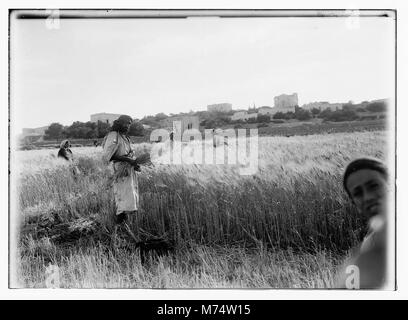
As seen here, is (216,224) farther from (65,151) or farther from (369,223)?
(65,151)

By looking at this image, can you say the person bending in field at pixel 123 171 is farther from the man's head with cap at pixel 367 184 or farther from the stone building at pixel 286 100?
the man's head with cap at pixel 367 184

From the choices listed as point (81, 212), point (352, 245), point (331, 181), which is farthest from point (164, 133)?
point (352, 245)

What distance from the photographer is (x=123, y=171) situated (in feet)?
15.8

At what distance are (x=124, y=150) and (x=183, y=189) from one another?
1.98 feet

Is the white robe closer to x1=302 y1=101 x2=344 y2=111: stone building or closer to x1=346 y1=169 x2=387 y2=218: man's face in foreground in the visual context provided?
x1=302 y1=101 x2=344 y2=111: stone building

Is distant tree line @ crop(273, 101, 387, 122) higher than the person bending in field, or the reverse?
distant tree line @ crop(273, 101, 387, 122)

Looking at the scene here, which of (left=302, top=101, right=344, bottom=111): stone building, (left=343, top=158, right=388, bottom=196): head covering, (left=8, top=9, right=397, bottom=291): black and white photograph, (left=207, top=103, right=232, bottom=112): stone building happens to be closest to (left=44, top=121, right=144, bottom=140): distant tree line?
(left=8, top=9, right=397, bottom=291): black and white photograph

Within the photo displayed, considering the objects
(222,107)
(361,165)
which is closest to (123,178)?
(222,107)

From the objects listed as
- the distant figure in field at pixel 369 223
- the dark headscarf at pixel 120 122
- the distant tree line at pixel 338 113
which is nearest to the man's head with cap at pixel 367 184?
the distant figure in field at pixel 369 223

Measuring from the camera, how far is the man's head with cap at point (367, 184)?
461cm

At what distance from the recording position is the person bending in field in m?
4.77

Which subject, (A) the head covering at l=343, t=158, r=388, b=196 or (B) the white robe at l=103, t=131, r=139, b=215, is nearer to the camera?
(A) the head covering at l=343, t=158, r=388, b=196
